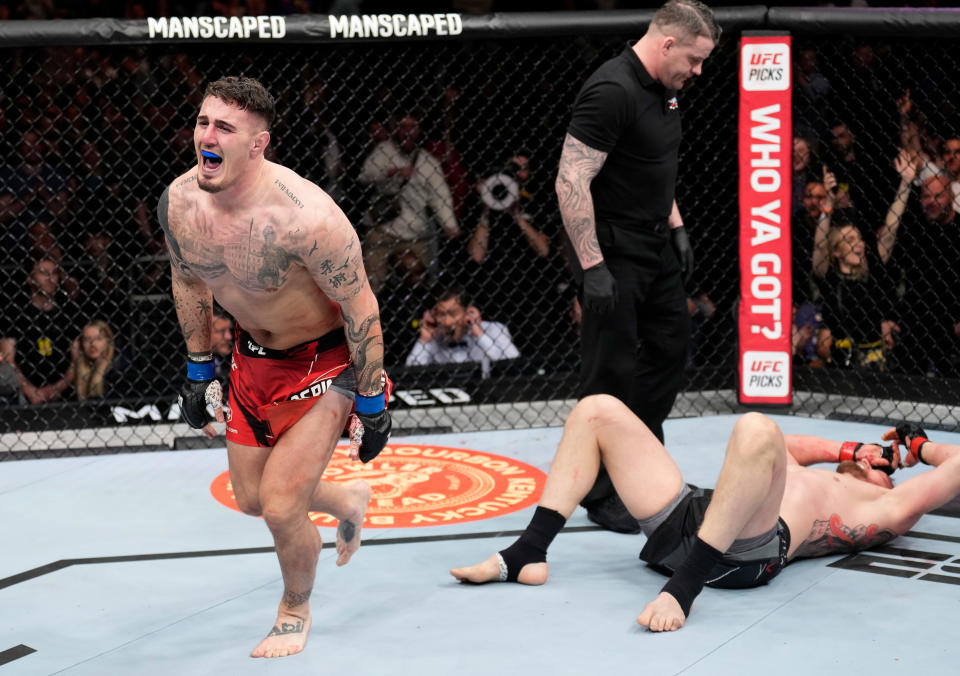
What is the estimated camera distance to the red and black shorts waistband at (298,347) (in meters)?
2.49

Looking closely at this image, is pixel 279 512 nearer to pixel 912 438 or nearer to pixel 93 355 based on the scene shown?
pixel 912 438

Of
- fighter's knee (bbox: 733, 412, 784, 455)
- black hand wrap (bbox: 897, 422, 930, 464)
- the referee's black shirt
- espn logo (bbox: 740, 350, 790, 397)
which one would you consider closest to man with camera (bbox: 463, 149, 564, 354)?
espn logo (bbox: 740, 350, 790, 397)

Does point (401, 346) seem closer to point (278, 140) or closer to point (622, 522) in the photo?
point (278, 140)

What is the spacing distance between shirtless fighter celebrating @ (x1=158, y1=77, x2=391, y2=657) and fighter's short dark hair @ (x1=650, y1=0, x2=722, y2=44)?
3.88 ft

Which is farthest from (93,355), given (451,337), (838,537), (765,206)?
(838,537)

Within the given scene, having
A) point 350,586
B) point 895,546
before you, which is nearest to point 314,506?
point 350,586

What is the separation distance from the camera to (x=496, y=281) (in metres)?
5.18

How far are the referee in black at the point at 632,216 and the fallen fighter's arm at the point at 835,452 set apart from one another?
40 cm

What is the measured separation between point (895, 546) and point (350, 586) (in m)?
1.49

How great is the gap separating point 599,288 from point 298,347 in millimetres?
971

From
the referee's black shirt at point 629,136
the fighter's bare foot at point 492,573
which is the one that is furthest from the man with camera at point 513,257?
the fighter's bare foot at point 492,573

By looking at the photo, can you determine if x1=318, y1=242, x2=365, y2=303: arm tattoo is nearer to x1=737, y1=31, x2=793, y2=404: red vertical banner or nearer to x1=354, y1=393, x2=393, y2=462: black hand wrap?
x1=354, y1=393, x2=393, y2=462: black hand wrap

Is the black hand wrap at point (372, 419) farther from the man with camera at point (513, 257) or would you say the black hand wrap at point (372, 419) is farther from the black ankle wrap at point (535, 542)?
the man with camera at point (513, 257)

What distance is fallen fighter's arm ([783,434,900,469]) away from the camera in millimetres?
3205
